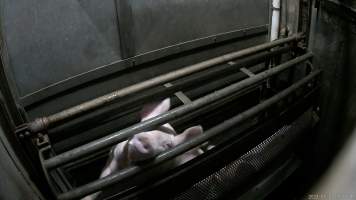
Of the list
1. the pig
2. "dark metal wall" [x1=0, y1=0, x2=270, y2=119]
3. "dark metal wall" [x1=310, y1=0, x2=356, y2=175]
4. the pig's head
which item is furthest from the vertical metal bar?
"dark metal wall" [x1=310, y1=0, x2=356, y2=175]

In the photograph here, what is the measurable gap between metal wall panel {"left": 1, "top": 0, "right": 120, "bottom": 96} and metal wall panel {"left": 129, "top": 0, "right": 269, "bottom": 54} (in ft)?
0.68

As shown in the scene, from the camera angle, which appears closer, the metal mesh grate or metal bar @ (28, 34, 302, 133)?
metal bar @ (28, 34, 302, 133)

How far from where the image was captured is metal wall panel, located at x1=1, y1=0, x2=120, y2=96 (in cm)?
153

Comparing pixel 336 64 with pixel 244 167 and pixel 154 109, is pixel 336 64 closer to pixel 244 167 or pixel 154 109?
pixel 244 167

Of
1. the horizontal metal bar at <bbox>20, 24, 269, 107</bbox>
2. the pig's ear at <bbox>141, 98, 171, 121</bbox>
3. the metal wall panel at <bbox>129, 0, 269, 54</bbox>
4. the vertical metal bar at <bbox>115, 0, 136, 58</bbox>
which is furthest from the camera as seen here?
the metal wall panel at <bbox>129, 0, 269, 54</bbox>

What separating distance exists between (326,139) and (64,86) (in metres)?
2.04

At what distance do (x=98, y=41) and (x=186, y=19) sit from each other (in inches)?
29.2

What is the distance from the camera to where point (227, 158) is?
60.2 inches

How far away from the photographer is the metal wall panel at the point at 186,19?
1971 mm

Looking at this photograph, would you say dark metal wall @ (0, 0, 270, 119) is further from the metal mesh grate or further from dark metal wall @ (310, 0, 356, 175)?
the metal mesh grate

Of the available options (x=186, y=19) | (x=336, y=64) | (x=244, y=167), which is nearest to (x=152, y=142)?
(x=244, y=167)

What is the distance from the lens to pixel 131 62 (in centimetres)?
199

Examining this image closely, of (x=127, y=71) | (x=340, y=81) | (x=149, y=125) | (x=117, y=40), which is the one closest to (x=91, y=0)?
(x=117, y=40)

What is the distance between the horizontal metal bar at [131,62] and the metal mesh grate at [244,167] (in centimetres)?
97
